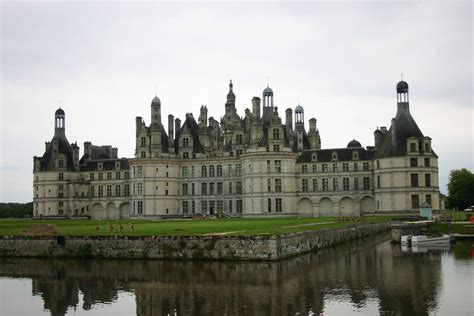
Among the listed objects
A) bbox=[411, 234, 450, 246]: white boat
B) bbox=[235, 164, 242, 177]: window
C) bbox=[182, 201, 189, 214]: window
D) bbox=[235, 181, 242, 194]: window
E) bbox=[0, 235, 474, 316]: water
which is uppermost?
bbox=[235, 164, 242, 177]: window

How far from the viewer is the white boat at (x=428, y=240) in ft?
147

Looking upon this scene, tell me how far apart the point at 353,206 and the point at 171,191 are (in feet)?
77.4

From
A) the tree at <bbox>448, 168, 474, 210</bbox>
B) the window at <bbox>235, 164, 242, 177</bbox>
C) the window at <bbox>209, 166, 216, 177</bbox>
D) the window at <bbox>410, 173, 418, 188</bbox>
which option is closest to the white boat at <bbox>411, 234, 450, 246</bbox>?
the window at <bbox>410, 173, 418, 188</bbox>

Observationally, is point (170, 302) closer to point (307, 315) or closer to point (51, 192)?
point (307, 315)

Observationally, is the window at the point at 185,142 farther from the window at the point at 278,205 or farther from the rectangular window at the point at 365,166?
the rectangular window at the point at 365,166

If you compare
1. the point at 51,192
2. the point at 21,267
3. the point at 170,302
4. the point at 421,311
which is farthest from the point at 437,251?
the point at 51,192

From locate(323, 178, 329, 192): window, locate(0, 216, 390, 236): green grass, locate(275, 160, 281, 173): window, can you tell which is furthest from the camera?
locate(323, 178, 329, 192): window

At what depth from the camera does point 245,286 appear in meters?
25.6

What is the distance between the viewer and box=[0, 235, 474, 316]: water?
21.4m

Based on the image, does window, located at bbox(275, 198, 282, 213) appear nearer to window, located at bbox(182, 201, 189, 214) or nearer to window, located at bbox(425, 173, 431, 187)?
window, located at bbox(182, 201, 189, 214)

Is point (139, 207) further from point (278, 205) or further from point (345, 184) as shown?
point (345, 184)

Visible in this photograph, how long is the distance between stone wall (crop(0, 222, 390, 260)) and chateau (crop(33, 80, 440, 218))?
30491mm

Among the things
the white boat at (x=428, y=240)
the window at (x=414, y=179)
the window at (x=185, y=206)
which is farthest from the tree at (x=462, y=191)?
the white boat at (x=428, y=240)

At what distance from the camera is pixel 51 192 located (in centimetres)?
8669
